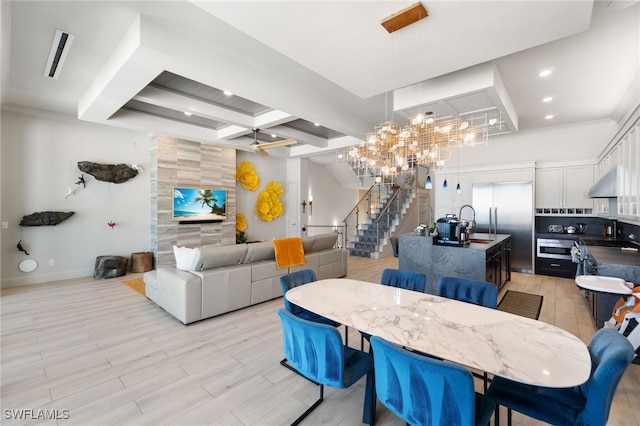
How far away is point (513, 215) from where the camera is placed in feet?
20.8

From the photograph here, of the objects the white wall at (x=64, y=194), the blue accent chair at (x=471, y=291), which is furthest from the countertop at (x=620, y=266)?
the white wall at (x=64, y=194)

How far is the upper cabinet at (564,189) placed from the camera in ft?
19.3

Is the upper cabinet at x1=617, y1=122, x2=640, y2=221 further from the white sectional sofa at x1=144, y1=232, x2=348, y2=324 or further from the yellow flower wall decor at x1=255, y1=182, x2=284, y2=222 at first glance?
the yellow flower wall decor at x1=255, y1=182, x2=284, y2=222

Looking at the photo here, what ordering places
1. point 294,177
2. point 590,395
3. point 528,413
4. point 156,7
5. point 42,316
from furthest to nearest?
1. point 294,177
2. point 42,316
3. point 156,7
4. point 528,413
5. point 590,395

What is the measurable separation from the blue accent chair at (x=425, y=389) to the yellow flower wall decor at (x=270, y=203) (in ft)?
25.7

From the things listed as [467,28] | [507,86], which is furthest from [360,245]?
[467,28]

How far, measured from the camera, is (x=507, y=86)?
4277 mm

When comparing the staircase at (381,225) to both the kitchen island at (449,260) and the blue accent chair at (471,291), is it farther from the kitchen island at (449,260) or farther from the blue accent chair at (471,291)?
the blue accent chair at (471,291)

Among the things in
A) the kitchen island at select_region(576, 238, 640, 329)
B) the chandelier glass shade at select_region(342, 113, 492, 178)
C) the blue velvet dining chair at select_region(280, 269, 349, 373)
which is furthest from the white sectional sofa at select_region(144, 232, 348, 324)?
the kitchen island at select_region(576, 238, 640, 329)

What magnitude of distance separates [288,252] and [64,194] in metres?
5.03

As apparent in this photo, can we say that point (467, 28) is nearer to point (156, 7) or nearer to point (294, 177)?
point (156, 7)

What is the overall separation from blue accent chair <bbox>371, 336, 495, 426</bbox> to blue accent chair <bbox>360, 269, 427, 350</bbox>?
129cm

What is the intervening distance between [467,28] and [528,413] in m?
2.92

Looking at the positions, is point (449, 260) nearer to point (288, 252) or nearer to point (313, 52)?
point (288, 252)
